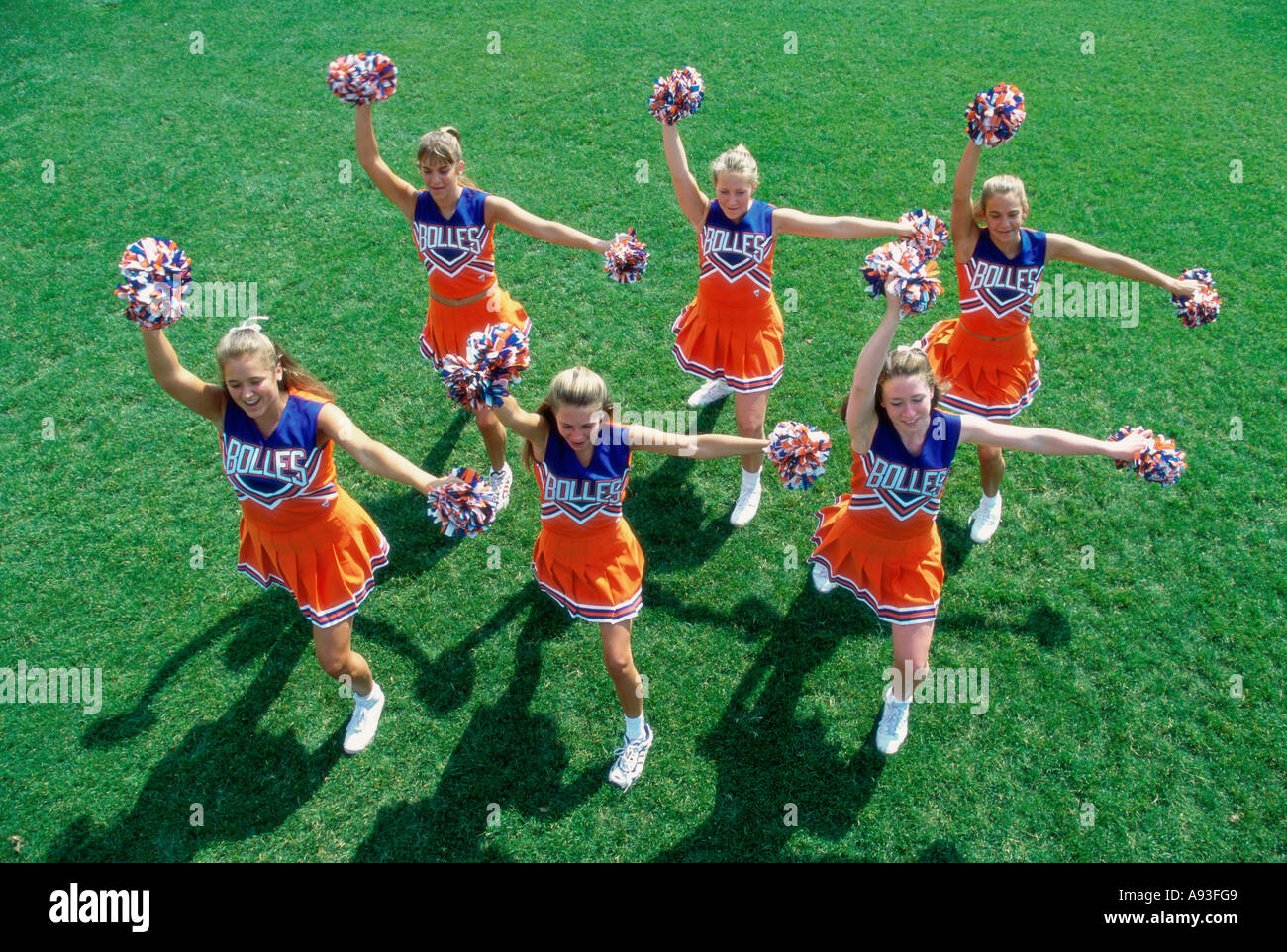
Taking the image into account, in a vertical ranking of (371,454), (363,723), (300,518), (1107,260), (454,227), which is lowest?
(363,723)

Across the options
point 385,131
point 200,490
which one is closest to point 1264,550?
point 200,490

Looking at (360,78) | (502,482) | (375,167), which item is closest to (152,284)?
(375,167)

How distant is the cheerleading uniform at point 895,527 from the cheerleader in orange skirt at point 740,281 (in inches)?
32.6

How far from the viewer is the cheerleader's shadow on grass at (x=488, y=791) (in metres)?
4.73

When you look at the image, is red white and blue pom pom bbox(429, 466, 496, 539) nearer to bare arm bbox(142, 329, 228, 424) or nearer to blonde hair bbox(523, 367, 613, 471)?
blonde hair bbox(523, 367, 613, 471)

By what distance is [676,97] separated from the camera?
5.76m

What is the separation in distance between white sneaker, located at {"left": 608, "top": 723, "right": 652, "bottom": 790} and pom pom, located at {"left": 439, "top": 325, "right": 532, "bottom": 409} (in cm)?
Answer: 207

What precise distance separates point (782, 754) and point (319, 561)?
8.82ft

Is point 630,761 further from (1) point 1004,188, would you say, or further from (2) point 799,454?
(1) point 1004,188

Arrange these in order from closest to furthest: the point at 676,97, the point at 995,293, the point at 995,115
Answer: the point at 995,115 < the point at 995,293 < the point at 676,97

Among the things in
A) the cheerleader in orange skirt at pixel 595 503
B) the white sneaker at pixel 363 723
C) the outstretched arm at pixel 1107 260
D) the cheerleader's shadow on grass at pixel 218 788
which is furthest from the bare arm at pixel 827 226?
the cheerleader's shadow on grass at pixel 218 788

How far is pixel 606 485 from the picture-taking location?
4.50 m

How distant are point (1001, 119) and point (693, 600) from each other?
131 inches

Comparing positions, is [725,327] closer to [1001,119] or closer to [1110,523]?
[1001,119]
